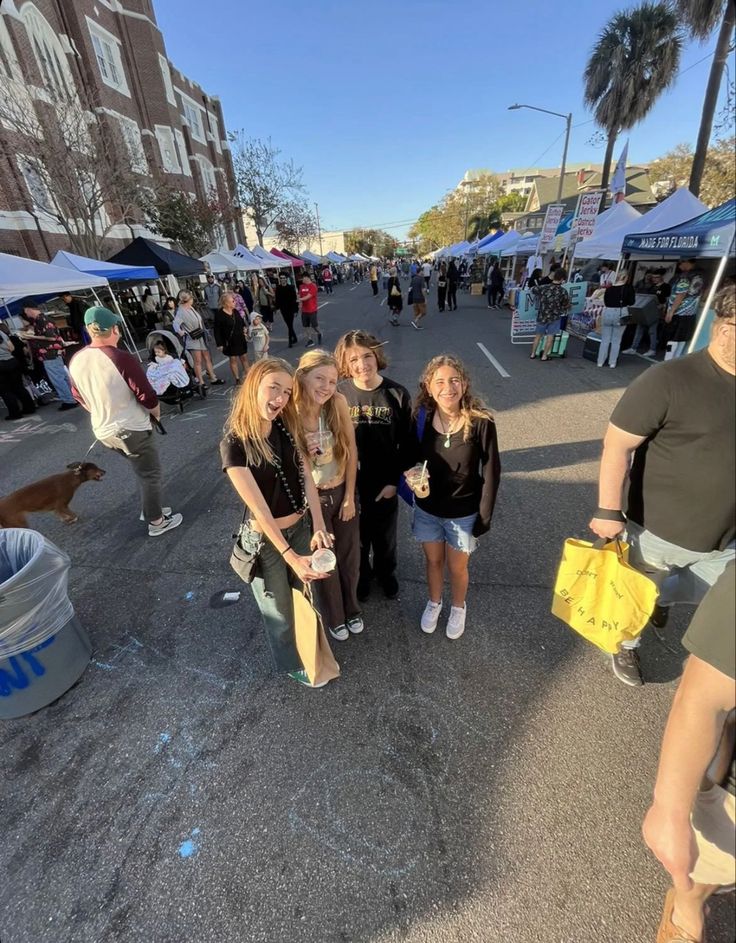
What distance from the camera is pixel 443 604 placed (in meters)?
3.07

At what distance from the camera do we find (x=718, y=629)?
963 millimetres

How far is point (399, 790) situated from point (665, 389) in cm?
217

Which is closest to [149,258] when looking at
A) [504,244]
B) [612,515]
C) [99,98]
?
[99,98]

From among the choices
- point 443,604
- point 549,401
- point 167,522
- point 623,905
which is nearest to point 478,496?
point 443,604

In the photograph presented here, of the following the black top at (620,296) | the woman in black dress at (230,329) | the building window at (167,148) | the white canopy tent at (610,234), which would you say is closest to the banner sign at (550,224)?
the white canopy tent at (610,234)

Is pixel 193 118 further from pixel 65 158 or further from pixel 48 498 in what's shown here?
pixel 48 498

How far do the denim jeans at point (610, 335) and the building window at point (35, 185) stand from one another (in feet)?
56.1

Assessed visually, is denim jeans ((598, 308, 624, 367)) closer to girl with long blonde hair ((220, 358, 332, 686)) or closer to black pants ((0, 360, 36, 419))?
girl with long blonde hair ((220, 358, 332, 686))

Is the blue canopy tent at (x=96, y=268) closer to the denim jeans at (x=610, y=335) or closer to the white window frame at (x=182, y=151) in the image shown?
the denim jeans at (x=610, y=335)

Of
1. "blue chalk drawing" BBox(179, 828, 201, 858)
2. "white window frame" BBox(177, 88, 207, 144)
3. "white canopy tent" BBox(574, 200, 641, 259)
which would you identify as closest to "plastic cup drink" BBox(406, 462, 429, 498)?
"blue chalk drawing" BBox(179, 828, 201, 858)

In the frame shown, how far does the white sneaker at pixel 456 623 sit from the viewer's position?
2.78m

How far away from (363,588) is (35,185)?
66.7ft

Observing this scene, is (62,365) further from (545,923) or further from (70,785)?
(545,923)

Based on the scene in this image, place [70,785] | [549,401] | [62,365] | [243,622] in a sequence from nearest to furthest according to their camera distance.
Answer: [70,785], [243,622], [549,401], [62,365]
